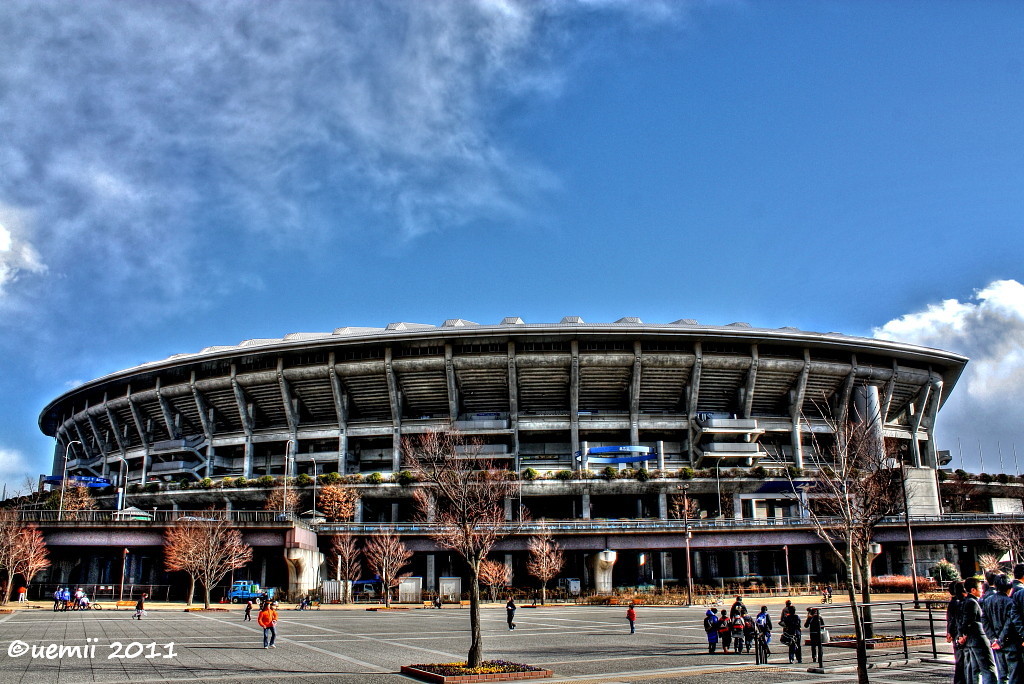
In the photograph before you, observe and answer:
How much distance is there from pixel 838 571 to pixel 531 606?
30.3 metres

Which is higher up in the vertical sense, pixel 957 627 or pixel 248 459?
pixel 248 459

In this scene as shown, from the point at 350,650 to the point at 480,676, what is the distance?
26.6ft

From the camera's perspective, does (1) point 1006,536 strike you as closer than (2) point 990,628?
No

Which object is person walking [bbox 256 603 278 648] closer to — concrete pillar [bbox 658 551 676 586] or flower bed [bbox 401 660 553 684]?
flower bed [bbox 401 660 553 684]

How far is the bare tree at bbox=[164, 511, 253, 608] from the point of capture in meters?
46.6

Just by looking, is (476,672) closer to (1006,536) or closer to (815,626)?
(815,626)

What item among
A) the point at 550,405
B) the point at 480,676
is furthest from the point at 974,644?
the point at 550,405

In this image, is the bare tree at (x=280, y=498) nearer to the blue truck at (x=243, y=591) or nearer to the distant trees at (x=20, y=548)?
the blue truck at (x=243, y=591)

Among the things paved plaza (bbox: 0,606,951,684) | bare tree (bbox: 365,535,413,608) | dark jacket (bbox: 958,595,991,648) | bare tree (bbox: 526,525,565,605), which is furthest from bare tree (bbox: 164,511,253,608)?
dark jacket (bbox: 958,595,991,648)

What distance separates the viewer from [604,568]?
59156mm

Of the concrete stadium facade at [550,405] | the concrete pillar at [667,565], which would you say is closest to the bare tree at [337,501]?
the concrete stadium facade at [550,405]

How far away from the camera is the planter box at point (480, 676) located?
16234 mm

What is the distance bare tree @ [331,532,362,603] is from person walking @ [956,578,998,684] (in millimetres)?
49059

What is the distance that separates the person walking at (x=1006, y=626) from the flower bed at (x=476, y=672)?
10.2 metres
